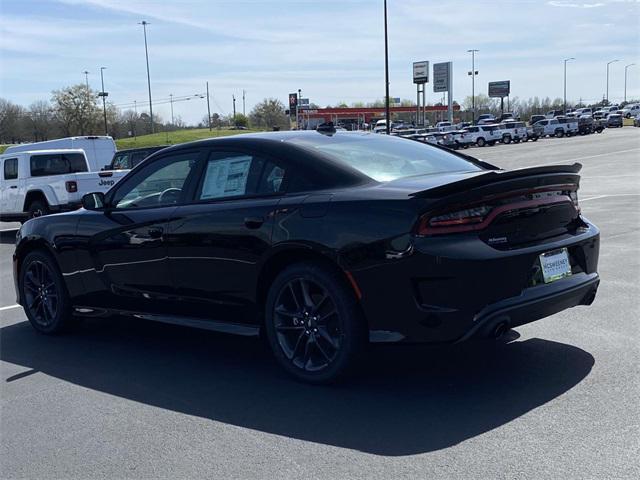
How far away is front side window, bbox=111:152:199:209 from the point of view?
5.84 m

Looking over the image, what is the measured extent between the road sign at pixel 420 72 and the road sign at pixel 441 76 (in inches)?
535

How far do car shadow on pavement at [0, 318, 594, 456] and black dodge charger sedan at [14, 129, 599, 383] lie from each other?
31 cm

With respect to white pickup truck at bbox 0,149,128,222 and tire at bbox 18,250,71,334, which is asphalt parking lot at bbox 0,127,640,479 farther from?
white pickup truck at bbox 0,149,128,222

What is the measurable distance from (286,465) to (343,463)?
287 mm

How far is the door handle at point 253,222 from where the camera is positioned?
508 cm

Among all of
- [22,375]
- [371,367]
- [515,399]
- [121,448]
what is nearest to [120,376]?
[22,375]

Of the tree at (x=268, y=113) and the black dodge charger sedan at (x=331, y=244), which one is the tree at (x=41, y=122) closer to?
the tree at (x=268, y=113)

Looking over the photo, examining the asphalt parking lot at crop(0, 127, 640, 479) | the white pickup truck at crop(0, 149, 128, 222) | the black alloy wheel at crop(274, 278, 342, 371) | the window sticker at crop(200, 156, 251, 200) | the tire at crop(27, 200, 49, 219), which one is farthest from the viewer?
the tire at crop(27, 200, 49, 219)

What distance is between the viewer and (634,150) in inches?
1462

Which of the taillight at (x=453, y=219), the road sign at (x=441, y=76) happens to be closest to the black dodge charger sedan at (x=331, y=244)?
the taillight at (x=453, y=219)

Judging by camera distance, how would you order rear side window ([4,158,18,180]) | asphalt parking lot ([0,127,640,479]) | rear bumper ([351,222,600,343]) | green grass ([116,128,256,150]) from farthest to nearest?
green grass ([116,128,256,150]) → rear side window ([4,158,18,180]) → rear bumper ([351,222,600,343]) → asphalt parking lot ([0,127,640,479])

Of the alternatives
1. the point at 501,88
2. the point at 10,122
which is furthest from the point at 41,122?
the point at 501,88

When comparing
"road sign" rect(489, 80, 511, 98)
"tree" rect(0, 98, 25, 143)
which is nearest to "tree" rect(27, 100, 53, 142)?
"tree" rect(0, 98, 25, 143)

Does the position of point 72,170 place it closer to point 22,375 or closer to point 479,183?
point 22,375
